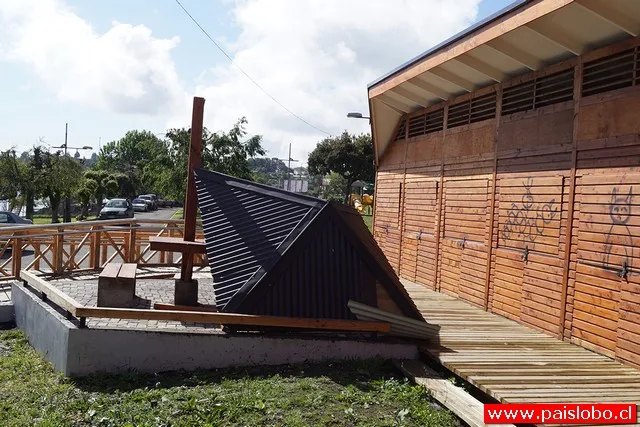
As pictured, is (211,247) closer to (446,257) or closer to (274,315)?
(274,315)

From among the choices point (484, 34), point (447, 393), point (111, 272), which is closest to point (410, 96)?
point (484, 34)

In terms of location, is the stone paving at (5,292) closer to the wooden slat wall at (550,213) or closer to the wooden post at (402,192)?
the wooden slat wall at (550,213)

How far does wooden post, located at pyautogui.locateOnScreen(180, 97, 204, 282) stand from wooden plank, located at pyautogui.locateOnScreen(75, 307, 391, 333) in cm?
214

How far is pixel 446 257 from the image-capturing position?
37.3ft

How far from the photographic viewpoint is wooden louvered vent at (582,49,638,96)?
6766mm

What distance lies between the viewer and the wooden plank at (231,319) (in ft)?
21.0

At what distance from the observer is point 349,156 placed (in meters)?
48.8

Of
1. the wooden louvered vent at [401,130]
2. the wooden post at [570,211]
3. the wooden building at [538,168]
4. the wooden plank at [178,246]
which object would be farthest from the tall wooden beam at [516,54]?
the wooden louvered vent at [401,130]

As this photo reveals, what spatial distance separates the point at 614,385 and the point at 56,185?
38896 millimetres

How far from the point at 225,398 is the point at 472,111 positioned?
24.0ft

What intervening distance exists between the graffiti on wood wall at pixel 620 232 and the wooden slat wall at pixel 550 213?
0.01m

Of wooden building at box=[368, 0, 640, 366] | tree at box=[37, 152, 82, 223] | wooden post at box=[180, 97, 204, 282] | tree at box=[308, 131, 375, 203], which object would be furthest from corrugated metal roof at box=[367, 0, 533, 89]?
tree at box=[308, 131, 375, 203]

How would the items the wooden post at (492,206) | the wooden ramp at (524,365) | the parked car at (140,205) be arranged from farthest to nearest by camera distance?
the parked car at (140,205) < the wooden post at (492,206) < the wooden ramp at (524,365)

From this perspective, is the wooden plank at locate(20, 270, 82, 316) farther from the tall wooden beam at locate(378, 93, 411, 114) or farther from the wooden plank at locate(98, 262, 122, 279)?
the tall wooden beam at locate(378, 93, 411, 114)
